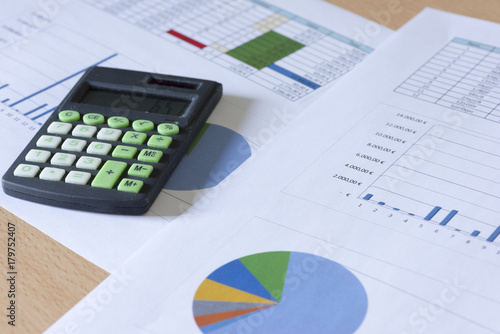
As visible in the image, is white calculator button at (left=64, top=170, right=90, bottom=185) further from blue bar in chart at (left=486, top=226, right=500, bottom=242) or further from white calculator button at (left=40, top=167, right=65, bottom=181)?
blue bar in chart at (left=486, top=226, right=500, bottom=242)

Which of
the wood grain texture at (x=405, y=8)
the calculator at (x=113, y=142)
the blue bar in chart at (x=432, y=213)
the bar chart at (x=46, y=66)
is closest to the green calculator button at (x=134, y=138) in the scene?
the calculator at (x=113, y=142)

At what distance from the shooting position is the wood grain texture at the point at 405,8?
63 cm

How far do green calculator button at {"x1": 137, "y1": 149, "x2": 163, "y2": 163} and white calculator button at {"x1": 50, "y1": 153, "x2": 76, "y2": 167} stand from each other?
0.05m

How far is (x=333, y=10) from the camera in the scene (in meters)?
0.65

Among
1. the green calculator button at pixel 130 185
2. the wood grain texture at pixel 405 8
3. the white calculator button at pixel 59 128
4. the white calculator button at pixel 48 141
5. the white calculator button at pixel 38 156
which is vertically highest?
the white calculator button at pixel 59 128

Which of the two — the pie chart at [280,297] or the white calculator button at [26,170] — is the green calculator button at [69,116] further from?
the pie chart at [280,297]

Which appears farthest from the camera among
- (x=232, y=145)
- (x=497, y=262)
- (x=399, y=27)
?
(x=399, y=27)

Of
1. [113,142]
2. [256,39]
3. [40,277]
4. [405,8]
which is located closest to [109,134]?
[113,142]

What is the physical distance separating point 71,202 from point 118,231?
0.04 meters

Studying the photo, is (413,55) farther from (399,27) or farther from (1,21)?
(1,21)

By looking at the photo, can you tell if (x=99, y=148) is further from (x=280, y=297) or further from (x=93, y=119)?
(x=280, y=297)

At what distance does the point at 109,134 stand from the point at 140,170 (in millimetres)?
48

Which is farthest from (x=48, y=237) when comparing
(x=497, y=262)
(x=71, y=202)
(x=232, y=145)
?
(x=497, y=262)

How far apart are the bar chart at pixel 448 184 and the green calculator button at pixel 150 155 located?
0.15 metres
